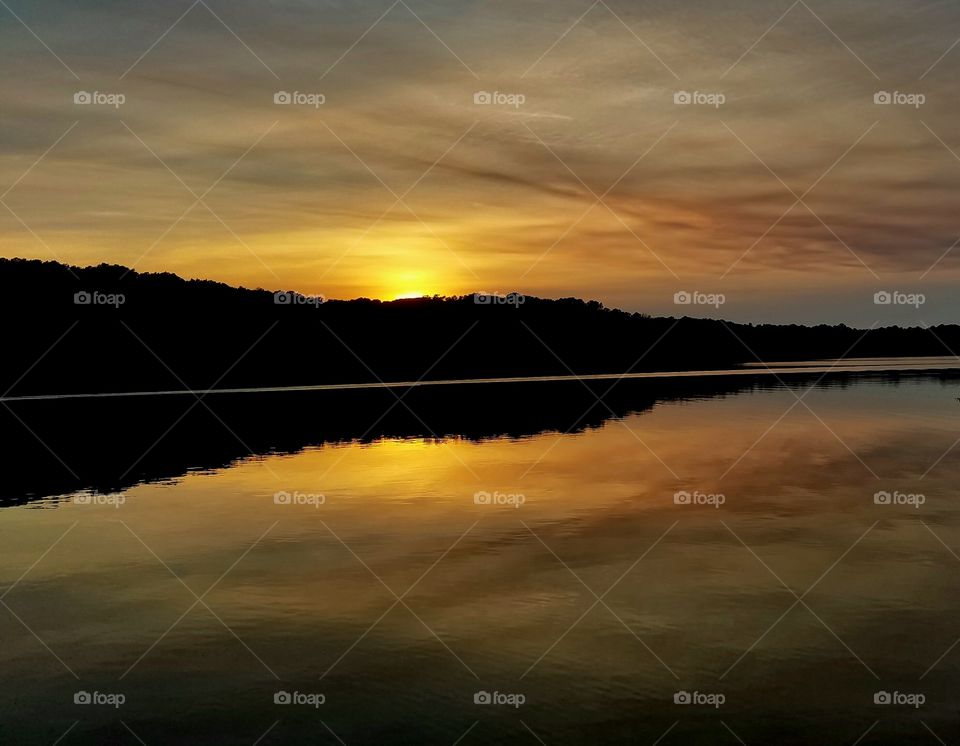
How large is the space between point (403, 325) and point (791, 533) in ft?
458

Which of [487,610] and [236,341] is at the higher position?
[236,341]

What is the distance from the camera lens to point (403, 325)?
164375 millimetres

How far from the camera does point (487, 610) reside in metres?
19.3

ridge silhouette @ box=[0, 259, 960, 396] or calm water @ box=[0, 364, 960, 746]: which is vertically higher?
ridge silhouette @ box=[0, 259, 960, 396]

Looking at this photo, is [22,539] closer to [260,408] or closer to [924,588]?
[924,588]

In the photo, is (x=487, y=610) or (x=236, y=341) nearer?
(x=487, y=610)

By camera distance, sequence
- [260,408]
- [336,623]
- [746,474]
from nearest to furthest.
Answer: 1. [336,623]
2. [746,474]
3. [260,408]

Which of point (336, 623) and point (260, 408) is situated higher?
point (260, 408)

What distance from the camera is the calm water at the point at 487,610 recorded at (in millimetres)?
14359

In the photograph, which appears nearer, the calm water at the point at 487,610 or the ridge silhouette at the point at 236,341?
the calm water at the point at 487,610

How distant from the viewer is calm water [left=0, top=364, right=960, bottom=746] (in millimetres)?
14359

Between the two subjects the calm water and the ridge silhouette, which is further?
the ridge silhouette

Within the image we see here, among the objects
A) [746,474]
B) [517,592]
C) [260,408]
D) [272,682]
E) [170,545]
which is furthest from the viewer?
[260,408]

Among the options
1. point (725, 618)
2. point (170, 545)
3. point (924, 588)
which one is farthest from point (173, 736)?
point (924, 588)
